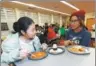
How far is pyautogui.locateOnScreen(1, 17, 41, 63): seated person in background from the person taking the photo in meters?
0.52

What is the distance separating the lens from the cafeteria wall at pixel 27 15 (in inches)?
18.7

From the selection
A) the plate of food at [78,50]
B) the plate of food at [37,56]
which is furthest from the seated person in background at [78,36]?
the plate of food at [37,56]

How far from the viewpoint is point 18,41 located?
1.87 feet

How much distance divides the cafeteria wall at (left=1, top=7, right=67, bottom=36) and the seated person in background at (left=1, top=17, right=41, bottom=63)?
0.9 inches

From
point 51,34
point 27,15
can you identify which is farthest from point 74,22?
point 27,15

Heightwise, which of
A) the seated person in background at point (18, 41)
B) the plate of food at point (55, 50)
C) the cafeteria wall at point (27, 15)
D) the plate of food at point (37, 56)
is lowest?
the plate of food at point (37, 56)

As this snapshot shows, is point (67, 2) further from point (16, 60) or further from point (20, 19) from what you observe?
point (16, 60)

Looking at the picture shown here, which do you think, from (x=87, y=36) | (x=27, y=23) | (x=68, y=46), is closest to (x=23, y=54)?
(x=27, y=23)

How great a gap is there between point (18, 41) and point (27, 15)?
0.14m

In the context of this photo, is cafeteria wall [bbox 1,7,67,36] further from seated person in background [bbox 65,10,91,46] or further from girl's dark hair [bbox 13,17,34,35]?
seated person in background [bbox 65,10,91,46]

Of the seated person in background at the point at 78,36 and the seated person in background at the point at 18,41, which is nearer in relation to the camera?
the seated person in background at the point at 18,41

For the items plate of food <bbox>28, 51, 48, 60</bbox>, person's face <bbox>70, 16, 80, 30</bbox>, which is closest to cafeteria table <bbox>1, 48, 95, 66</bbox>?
plate of food <bbox>28, 51, 48, 60</bbox>

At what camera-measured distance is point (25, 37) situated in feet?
2.04

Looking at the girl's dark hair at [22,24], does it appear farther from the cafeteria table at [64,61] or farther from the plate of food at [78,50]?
the plate of food at [78,50]
